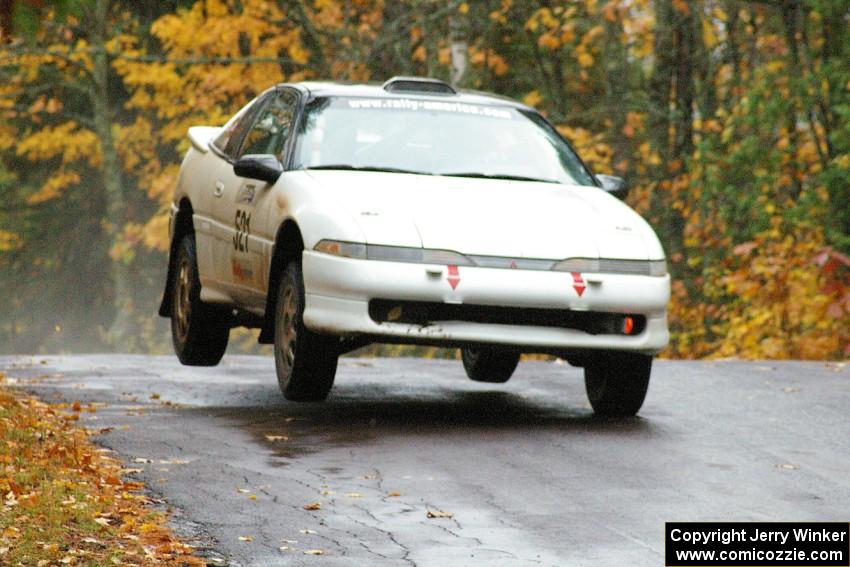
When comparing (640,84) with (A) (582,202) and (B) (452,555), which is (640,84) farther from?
(B) (452,555)

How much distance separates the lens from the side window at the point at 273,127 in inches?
427

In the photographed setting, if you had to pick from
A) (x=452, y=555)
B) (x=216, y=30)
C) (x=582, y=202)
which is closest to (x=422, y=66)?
(x=216, y=30)

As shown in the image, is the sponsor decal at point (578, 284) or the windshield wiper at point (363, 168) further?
the windshield wiper at point (363, 168)

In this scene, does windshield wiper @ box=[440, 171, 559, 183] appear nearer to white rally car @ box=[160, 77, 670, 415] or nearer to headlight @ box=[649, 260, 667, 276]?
white rally car @ box=[160, 77, 670, 415]

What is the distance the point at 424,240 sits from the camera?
30.2 feet

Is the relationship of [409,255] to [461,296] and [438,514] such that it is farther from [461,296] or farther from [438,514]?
[438,514]

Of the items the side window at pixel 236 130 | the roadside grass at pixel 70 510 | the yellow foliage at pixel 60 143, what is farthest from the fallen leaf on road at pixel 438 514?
the yellow foliage at pixel 60 143

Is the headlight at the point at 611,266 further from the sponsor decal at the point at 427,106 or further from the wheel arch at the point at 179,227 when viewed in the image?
the wheel arch at the point at 179,227

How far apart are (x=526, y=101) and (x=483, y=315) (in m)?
19.1

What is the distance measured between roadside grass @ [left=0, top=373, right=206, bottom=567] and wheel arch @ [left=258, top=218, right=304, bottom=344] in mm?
1682

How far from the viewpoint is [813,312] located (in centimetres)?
1811

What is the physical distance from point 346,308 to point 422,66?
796 inches

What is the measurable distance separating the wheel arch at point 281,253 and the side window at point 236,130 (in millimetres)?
1556

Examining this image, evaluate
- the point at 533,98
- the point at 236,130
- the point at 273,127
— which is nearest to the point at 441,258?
the point at 273,127
